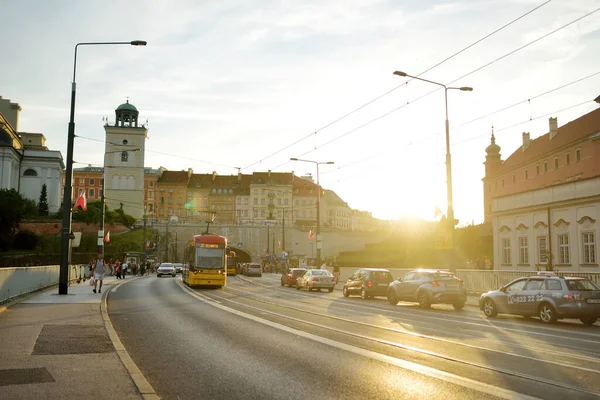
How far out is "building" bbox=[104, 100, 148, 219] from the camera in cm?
11438

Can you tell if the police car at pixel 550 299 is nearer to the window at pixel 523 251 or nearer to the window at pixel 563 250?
the window at pixel 563 250

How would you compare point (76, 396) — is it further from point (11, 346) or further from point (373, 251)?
point (373, 251)

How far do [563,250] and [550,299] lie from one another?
68.2 ft

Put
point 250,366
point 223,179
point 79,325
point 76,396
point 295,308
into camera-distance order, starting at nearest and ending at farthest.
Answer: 1. point 76,396
2. point 250,366
3. point 79,325
4. point 295,308
5. point 223,179

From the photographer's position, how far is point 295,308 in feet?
72.2

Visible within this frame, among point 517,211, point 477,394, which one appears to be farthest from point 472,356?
point 517,211

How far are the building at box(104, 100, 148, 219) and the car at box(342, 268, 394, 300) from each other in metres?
89.6

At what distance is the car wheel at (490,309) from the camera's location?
1998 cm

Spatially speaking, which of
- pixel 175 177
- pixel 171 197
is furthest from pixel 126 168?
pixel 175 177

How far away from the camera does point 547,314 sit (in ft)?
59.7

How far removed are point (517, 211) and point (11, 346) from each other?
1449 inches

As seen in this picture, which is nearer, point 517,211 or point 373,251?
point 517,211

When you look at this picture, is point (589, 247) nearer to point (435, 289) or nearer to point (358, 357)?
point (435, 289)

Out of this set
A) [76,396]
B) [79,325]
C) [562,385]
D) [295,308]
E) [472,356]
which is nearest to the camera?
[76,396]
